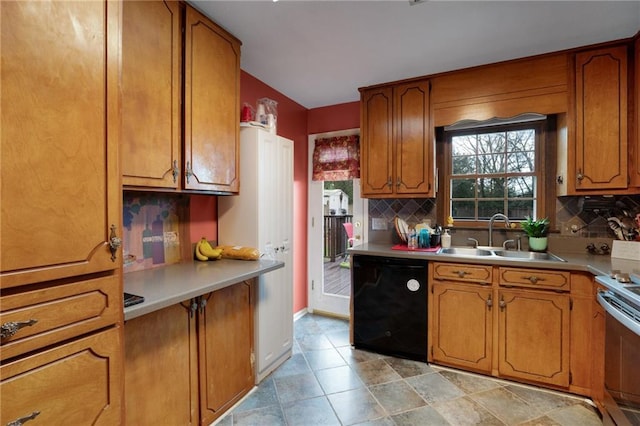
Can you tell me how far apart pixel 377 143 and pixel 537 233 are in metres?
1.57

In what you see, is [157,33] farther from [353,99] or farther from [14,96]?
[353,99]

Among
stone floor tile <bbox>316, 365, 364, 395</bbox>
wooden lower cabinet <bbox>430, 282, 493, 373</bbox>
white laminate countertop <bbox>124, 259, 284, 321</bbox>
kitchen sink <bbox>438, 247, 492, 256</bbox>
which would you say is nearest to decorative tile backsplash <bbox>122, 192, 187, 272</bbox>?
white laminate countertop <bbox>124, 259, 284, 321</bbox>

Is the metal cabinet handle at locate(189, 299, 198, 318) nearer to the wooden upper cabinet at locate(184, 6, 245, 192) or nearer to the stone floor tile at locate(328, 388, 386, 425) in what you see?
the wooden upper cabinet at locate(184, 6, 245, 192)

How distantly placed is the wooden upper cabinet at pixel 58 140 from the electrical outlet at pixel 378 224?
2532mm

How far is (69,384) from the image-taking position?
93 centimetres

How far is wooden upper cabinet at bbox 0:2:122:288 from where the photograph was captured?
81cm

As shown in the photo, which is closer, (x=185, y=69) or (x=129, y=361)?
(x=129, y=361)

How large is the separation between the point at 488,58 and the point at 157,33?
2.39 meters

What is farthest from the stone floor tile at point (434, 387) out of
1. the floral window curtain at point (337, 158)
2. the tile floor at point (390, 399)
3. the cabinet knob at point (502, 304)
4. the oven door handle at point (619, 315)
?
the floral window curtain at point (337, 158)

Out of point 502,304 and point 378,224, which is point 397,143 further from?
point 502,304

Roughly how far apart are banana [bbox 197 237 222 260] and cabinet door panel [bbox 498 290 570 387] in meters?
2.10

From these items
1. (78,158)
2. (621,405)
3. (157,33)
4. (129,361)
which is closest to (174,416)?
(129,361)

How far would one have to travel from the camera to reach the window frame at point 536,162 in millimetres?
2592

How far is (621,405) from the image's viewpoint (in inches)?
57.1
